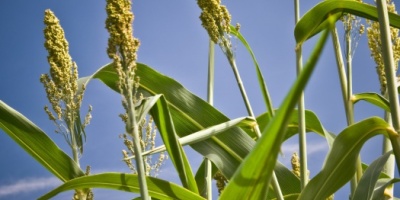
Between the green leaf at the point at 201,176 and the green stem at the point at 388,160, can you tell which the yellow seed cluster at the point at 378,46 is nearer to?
the green stem at the point at 388,160

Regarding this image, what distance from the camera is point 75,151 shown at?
1.73m

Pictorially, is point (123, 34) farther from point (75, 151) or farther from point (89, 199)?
point (89, 199)

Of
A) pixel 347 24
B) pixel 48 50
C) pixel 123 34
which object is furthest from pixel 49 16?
pixel 347 24

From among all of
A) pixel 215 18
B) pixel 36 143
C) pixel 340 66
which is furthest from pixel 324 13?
pixel 36 143

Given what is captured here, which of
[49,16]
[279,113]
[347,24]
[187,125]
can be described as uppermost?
[49,16]

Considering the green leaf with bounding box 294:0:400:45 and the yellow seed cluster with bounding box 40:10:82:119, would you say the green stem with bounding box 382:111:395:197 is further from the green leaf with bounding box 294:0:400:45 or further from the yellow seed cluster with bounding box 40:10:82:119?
the yellow seed cluster with bounding box 40:10:82:119

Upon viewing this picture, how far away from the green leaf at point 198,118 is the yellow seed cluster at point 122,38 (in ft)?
2.22

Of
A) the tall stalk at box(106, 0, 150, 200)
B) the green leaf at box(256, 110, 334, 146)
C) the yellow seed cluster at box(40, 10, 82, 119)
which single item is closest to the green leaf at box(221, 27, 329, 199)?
the tall stalk at box(106, 0, 150, 200)

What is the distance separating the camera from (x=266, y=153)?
910 millimetres

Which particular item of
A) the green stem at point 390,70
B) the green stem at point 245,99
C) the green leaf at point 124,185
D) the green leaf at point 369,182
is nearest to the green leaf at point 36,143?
the green leaf at point 124,185

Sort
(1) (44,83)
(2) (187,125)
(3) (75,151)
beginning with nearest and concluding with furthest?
(3) (75,151)
(1) (44,83)
(2) (187,125)

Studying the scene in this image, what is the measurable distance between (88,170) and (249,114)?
583 millimetres

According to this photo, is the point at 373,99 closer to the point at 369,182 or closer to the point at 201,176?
the point at 369,182

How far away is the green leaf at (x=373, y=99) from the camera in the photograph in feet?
6.91
